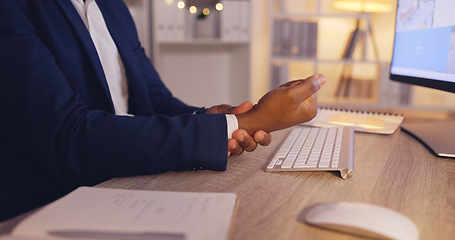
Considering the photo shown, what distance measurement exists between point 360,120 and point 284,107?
0.59 metres

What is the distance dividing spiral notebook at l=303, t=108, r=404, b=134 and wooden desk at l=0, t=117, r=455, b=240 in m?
0.26

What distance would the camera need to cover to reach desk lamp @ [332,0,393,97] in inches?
119

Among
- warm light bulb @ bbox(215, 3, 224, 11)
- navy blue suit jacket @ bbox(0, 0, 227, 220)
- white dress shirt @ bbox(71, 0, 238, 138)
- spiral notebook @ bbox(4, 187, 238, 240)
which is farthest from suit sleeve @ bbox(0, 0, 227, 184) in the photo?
warm light bulb @ bbox(215, 3, 224, 11)

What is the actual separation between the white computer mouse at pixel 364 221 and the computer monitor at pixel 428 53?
18.6 inches

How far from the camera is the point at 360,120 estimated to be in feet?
4.06

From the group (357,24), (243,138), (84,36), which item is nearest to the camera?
(243,138)

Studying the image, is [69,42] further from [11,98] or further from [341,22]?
[341,22]

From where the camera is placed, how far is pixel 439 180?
2.35ft

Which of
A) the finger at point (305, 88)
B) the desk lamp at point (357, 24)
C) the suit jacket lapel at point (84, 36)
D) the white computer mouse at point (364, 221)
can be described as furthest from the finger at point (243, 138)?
the desk lamp at point (357, 24)

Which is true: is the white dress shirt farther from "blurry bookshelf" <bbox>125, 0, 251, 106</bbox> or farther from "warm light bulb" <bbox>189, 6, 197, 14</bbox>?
"warm light bulb" <bbox>189, 6, 197, 14</bbox>

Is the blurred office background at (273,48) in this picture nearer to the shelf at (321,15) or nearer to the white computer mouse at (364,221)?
the shelf at (321,15)

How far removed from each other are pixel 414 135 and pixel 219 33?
7.43 ft

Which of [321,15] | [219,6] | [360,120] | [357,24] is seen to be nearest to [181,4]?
[219,6]

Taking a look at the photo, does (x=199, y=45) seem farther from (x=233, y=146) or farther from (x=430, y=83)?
(x=233, y=146)
